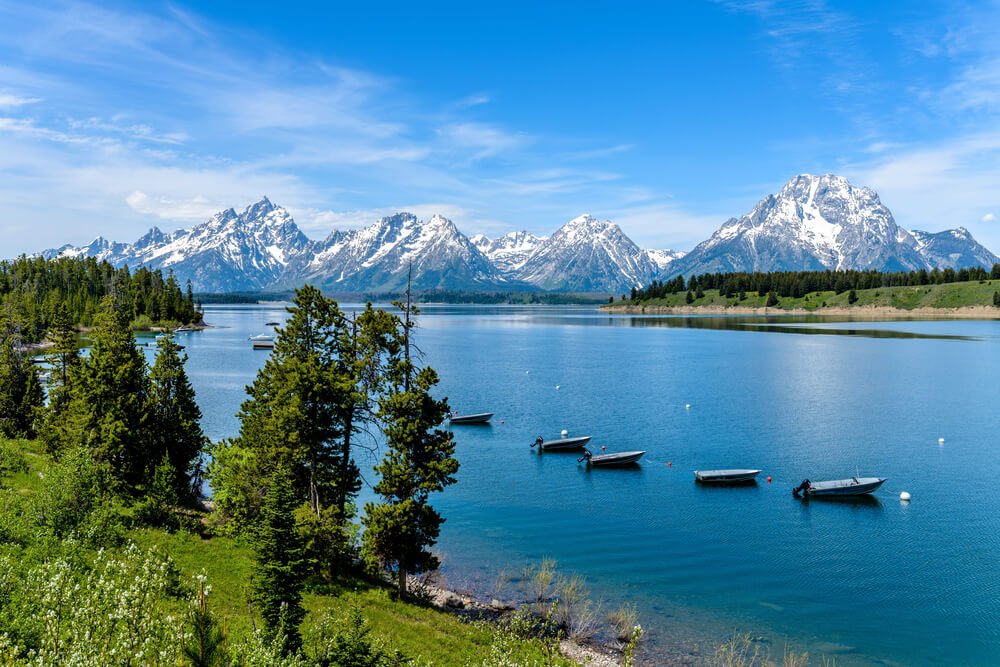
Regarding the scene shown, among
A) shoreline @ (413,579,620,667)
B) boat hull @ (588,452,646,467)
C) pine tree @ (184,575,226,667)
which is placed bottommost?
shoreline @ (413,579,620,667)

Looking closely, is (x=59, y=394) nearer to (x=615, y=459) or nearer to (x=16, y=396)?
(x=16, y=396)

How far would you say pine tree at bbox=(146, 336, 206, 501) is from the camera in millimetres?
53875

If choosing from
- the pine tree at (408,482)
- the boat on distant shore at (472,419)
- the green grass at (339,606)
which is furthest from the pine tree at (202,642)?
the boat on distant shore at (472,419)

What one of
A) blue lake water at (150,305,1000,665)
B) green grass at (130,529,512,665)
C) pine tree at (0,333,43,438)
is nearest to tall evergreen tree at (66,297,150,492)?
green grass at (130,529,512,665)

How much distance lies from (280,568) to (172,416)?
32.4m

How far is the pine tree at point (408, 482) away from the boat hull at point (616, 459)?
127 feet

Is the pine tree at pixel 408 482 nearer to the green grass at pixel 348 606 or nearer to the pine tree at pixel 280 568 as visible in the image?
the green grass at pixel 348 606

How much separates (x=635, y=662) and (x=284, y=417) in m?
27.0

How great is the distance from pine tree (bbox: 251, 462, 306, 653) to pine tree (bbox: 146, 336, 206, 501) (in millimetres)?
27095

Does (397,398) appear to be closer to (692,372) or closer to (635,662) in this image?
(635,662)

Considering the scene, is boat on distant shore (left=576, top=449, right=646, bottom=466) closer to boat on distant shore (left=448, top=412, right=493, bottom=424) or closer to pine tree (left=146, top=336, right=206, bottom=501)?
boat on distant shore (left=448, top=412, right=493, bottom=424)

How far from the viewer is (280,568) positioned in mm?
29172

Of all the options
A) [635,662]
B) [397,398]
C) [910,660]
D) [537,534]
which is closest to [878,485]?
[910,660]

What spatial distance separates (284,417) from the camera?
142 ft
